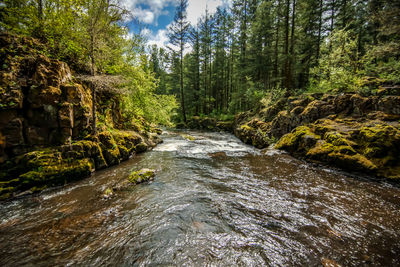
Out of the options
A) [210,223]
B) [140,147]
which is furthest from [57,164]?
[210,223]

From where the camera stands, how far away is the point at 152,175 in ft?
20.3

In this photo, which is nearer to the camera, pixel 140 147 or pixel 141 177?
pixel 141 177

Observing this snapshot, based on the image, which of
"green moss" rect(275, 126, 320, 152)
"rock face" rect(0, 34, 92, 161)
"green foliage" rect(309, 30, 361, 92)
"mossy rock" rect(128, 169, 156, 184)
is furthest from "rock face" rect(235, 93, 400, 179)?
"rock face" rect(0, 34, 92, 161)

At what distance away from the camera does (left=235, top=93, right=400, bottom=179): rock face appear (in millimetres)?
5496

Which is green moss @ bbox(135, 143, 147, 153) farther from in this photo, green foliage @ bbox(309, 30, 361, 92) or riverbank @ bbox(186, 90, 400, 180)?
green foliage @ bbox(309, 30, 361, 92)

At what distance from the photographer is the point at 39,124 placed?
535 centimetres

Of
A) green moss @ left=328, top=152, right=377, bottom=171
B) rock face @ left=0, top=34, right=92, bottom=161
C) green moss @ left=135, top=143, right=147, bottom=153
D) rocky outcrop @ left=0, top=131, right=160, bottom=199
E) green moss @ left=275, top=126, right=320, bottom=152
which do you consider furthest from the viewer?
green moss @ left=135, top=143, right=147, bottom=153

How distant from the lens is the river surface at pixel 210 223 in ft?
8.88

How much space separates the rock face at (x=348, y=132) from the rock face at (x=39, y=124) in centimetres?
993

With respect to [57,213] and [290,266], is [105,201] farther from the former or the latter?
[290,266]

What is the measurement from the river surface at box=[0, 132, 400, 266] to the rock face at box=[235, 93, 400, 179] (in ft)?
2.93

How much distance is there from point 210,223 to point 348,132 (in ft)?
24.1

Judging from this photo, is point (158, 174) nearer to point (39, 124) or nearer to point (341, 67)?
point (39, 124)

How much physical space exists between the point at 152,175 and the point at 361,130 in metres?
8.88
